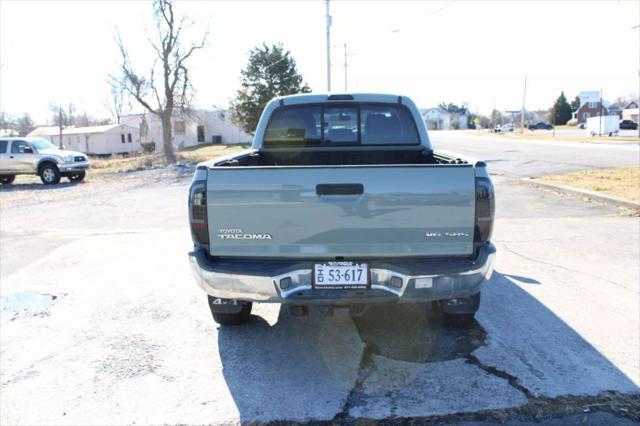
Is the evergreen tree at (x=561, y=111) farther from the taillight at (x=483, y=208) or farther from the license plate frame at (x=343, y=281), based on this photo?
the license plate frame at (x=343, y=281)

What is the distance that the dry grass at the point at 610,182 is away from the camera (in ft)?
37.7

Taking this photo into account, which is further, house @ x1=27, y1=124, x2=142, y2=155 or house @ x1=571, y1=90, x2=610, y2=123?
house @ x1=571, y1=90, x2=610, y2=123

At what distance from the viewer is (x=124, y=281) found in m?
6.15

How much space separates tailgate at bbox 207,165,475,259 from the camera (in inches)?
136

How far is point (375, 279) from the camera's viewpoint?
353 cm

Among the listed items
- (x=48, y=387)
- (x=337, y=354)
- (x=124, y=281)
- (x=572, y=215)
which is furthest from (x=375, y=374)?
(x=572, y=215)

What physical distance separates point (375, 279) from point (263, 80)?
153 ft

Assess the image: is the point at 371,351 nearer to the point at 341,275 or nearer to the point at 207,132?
the point at 341,275

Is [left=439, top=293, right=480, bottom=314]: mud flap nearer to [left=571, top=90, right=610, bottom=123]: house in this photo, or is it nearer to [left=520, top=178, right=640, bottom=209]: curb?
[left=520, top=178, right=640, bottom=209]: curb

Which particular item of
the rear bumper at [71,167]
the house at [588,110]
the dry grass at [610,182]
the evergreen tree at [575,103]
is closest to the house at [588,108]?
the house at [588,110]

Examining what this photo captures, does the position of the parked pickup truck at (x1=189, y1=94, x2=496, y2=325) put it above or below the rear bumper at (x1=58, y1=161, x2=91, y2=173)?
below

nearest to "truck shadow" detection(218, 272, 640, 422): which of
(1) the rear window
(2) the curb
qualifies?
(1) the rear window

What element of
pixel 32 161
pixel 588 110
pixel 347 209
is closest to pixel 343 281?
pixel 347 209

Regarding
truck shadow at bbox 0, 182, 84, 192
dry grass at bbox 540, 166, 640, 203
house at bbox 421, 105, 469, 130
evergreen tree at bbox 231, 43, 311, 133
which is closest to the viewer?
dry grass at bbox 540, 166, 640, 203
